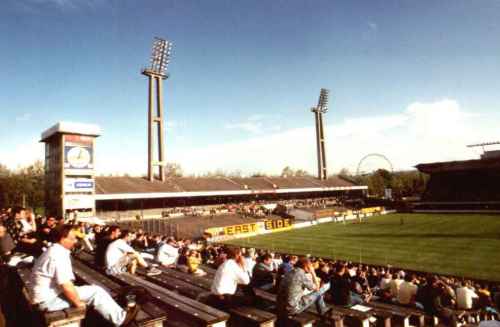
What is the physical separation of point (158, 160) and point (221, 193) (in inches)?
421

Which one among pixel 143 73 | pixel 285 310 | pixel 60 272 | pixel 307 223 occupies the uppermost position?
pixel 143 73

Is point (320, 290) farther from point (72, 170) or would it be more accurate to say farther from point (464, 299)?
point (72, 170)

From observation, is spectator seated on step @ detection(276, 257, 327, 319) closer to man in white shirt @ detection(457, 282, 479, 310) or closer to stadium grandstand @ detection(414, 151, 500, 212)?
man in white shirt @ detection(457, 282, 479, 310)

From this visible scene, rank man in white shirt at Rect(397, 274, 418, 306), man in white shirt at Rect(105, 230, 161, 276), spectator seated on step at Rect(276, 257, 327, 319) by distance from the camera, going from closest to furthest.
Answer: spectator seated on step at Rect(276, 257, 327, 319)
man in white shirt at Rect(105, 230, 161, 276)
man in white shirt at Rect(397, 274, 418, 306)

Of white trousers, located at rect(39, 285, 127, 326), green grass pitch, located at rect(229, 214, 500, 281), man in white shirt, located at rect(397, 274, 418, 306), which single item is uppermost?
white trousers, located at rect(39, 285, 127, 326)

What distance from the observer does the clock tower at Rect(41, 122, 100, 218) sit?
37875 mm

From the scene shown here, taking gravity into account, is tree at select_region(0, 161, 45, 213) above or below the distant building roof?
below

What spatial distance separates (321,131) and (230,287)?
238 feet

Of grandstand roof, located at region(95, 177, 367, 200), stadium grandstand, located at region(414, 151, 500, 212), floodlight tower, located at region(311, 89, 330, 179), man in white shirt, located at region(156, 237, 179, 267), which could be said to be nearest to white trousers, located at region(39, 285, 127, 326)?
man in white shirt, located at region(156, 237, 179, 267)

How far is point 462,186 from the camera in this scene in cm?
6003

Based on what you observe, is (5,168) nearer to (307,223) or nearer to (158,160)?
(158,160)

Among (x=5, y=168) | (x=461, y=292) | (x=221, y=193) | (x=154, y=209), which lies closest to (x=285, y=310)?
(x=461, y=292)

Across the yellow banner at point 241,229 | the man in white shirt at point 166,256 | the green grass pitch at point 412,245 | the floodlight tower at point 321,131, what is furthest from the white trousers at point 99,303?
the floodlight tower at point 321,131

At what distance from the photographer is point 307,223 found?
147 feet
